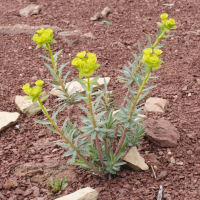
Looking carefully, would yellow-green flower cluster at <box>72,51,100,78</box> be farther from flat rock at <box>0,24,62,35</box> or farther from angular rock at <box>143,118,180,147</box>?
flat rock at <box>0,24,62,35</box>

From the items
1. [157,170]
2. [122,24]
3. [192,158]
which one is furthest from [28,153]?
[122,24]

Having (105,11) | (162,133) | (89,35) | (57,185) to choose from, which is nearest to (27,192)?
(57,185)

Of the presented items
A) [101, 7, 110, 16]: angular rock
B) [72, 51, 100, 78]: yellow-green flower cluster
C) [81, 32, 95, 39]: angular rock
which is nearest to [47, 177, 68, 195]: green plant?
[72, 51, 100, 78]: yellow-green flower cluster

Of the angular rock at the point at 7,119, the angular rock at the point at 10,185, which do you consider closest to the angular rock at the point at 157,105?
the angular rock at the point at 7,119

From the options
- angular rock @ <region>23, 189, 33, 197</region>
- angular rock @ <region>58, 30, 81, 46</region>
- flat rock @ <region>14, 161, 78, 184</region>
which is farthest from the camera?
angular rock @ <region>58, 30, 81, 46</region>

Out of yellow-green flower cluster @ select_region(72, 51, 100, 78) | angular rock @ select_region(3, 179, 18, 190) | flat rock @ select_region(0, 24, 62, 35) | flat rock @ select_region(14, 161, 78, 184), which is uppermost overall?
yellow-green flower cluster @ select_region(72, 51, 100, 78)

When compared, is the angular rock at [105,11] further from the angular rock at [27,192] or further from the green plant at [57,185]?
the angular rock at [27,192]

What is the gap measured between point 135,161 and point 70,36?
2815 mm

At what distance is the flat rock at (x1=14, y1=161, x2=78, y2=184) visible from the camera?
261cm

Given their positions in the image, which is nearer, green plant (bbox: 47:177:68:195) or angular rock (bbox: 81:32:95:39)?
green plant (bbox: 47:177:68:195)

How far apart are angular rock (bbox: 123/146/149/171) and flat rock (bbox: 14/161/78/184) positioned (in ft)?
1.75

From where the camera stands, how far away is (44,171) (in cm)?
265

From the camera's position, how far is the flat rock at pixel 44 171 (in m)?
2.61

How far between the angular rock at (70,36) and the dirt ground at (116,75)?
2.5 inches
